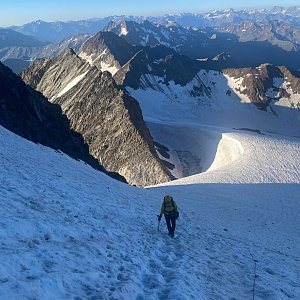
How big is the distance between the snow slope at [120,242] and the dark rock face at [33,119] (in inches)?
248

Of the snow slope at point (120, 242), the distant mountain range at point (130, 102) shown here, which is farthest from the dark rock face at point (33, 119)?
the snow slope at point (120, 242)

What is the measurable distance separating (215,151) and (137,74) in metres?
73.5

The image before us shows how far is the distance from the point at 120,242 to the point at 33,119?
28.6 m

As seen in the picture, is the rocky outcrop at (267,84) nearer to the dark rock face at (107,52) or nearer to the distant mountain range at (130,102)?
the distant mountain range at (130,102)

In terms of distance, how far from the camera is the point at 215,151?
263 ft

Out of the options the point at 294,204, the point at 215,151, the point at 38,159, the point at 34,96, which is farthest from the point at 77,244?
the point at 215,151

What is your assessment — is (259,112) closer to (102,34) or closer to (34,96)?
(102,34)

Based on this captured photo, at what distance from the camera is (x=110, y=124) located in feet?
245

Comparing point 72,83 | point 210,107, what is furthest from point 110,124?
point 210,107

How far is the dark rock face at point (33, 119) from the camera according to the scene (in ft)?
118

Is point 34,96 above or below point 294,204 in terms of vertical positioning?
above

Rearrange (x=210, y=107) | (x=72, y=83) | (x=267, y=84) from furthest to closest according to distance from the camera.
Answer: (x=267, y=84), (x=210, y=107), (x=72, y=83)

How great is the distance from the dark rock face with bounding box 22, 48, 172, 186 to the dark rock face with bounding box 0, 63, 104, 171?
16.3 m

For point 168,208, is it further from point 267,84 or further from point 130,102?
point 267,84
